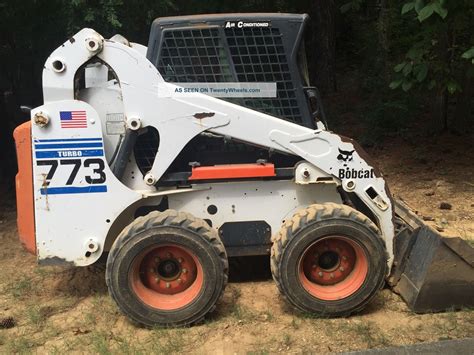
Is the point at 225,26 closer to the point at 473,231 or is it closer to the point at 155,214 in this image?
the point at 155,214

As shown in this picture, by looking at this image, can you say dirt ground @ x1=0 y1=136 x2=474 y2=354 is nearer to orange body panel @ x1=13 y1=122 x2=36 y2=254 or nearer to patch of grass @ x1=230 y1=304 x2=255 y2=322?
patch of grass @ x1=230 y1=304 x2=255 y2=322

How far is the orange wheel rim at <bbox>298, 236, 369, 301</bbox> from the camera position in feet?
13.6

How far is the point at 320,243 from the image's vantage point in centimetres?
420

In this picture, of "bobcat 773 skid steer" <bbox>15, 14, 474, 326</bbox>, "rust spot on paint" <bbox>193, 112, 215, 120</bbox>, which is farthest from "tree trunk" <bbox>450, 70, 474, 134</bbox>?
"rust spot on paint" <bbox>193, 112, 215, 120</bbox>

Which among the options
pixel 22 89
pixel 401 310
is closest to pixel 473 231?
pixel 401 310

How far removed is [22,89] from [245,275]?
5.27 metres

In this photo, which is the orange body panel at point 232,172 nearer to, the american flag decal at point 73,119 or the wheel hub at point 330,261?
the wheel hub at point 330,261

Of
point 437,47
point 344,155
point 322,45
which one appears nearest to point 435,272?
point 344,155

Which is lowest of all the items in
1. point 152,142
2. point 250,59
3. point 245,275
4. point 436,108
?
point 245,275

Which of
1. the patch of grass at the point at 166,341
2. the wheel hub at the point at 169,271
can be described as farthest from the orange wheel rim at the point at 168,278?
the patch of grass at the point at 166,341

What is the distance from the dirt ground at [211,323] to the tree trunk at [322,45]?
20.4ft

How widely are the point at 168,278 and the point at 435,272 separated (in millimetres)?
1929

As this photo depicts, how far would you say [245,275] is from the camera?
16.0 ft

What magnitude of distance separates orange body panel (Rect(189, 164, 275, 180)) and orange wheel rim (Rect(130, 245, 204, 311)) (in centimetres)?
57
